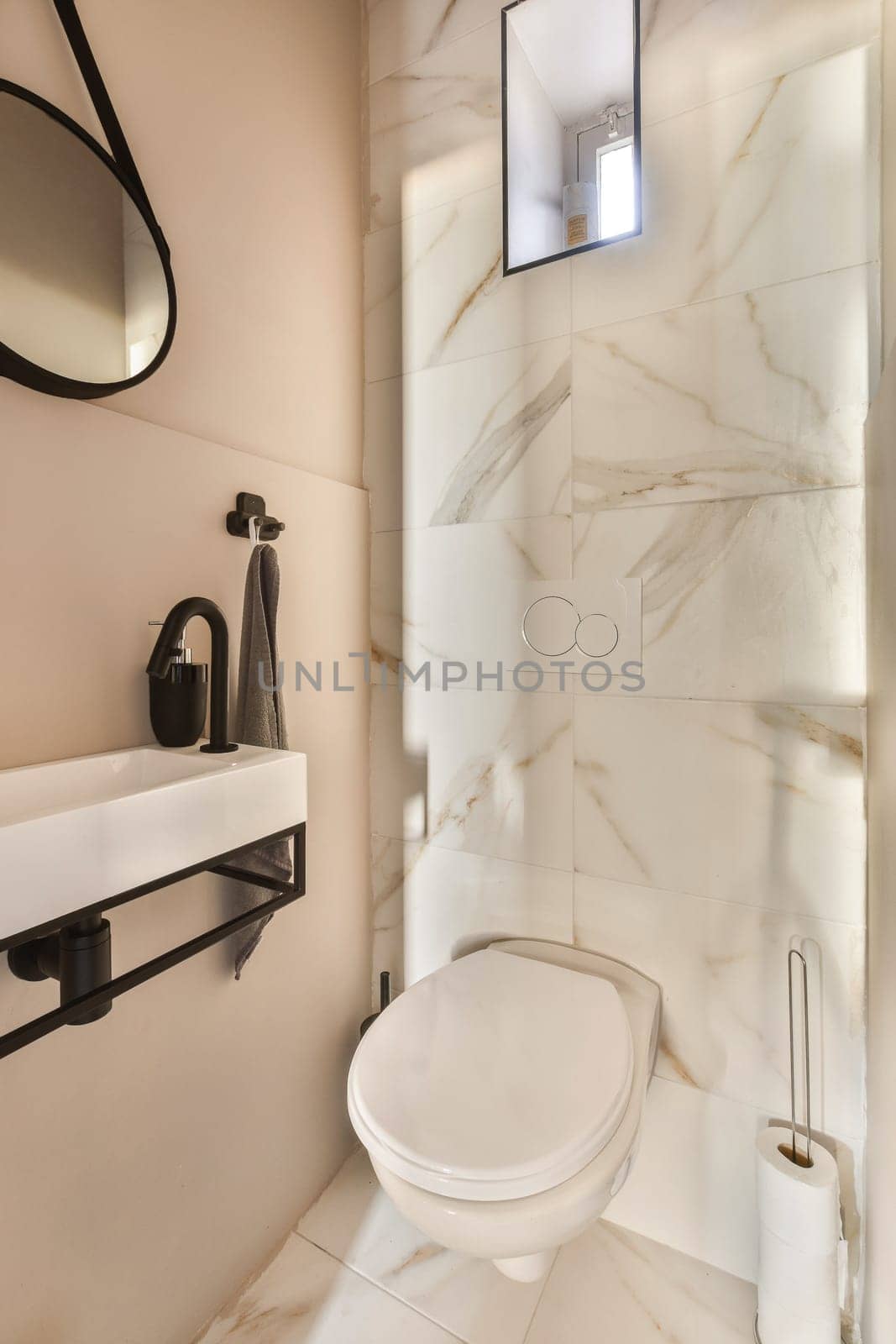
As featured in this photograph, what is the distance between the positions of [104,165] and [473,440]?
2.36 ft

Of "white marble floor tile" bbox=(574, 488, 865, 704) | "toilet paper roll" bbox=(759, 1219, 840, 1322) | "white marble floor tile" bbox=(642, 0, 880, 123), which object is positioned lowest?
"toilet paper roll" bbox=(759, 1219, 840, 1322)

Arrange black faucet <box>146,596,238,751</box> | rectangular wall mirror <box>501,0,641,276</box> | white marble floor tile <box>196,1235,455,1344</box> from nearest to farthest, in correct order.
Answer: black faucet <box>146,596,238,751</box>
white marble floor tile <box>196,1235,455,1344</box>
rectangular wall mirror <box>501,0,641,276</box>

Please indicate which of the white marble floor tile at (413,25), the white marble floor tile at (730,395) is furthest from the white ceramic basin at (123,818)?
the white marble floor tile at (413,25)

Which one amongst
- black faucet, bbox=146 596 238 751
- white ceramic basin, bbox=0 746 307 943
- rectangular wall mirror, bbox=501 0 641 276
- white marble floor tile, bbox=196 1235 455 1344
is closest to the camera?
white ceramic basin, bbox=0 746 307 943

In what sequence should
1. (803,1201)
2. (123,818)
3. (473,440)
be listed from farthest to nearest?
(473,440) < (803,1201) < (123,818)

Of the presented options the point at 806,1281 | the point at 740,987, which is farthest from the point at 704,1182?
the point at 740,987

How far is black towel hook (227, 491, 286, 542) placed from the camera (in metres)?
1.11

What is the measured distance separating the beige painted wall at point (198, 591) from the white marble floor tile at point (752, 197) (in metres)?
0.60

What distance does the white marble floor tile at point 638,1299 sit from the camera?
1046 mm

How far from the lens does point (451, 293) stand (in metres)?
1.36

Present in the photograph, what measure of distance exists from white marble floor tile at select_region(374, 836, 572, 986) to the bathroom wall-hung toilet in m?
0.17

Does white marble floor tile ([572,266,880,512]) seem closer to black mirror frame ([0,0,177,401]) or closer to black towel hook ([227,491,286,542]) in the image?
black towel hook ([227,491,286,542])

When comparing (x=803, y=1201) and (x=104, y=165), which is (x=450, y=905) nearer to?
(x=803, y=1201)

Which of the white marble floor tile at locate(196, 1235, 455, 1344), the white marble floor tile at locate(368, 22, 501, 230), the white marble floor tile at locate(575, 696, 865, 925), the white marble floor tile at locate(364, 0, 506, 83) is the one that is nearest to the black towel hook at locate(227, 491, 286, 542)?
the white marble floor tile at locate(575, 696, 865, 925)
